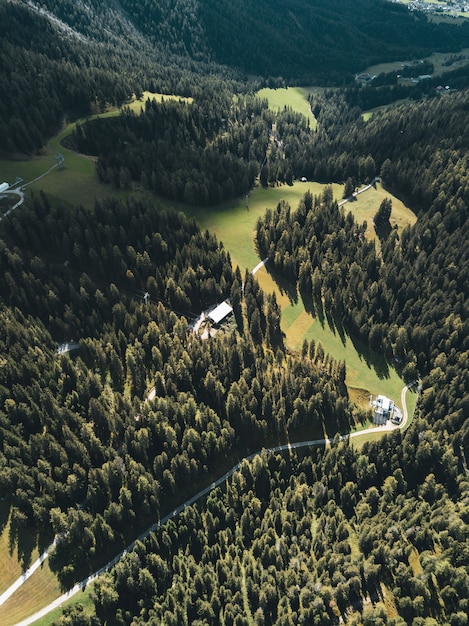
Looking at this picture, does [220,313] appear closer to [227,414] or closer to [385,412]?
[227,414]

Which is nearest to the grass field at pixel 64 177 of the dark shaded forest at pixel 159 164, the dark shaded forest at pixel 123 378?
the dark shaded forest at pixel 159 164

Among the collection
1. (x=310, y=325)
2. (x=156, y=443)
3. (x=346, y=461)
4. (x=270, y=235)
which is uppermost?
(x=270, y=235)

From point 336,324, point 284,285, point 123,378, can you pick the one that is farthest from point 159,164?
point 123,378

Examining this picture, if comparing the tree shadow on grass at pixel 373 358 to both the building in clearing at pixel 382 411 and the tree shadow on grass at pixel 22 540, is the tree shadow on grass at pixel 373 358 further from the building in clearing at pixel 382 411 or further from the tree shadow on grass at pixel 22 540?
the tree shadow on grass at pixel 22 540

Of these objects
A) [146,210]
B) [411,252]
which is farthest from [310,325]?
[146,210]

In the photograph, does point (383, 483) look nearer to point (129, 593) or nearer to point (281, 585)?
point (281, 585)

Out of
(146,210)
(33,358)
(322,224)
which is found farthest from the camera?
(322,224)
